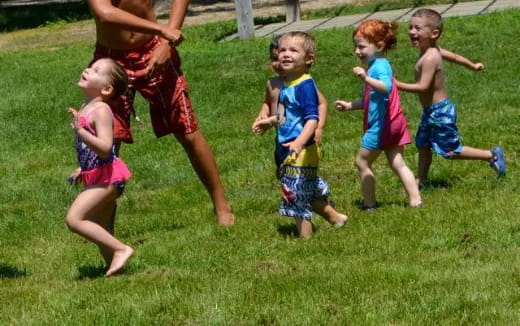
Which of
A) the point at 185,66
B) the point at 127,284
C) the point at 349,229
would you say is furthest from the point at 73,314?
the point at 185,66

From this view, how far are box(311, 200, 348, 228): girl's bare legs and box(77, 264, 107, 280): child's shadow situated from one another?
1477 mm

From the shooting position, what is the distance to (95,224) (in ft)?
20.0

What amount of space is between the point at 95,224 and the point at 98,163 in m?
0.35

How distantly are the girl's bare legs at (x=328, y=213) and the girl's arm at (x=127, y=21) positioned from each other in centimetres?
141

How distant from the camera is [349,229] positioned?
6.91m

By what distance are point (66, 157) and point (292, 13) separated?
10.2m

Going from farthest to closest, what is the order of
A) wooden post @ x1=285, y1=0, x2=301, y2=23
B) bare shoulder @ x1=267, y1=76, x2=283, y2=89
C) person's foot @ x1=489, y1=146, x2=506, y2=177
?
wooden post @ x1=285, y1=0, x2=301, y2=23 < person's foot @ x1=489, y1=146, x2=506, y2=177 < bare shoulder @ x1=267, y1=76, x2=283, y2=89

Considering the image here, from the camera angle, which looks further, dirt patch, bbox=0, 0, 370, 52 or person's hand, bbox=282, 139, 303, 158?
dirt patch, bbox=0, 0, 370, 52

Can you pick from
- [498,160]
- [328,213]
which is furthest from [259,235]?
[498,160]

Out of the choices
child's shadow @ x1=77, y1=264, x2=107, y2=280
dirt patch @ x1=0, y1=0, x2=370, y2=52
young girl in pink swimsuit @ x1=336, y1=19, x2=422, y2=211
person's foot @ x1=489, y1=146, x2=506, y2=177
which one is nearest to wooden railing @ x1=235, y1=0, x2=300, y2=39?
dirt patch @ x1=0, y1=0, x2=370, y2=52

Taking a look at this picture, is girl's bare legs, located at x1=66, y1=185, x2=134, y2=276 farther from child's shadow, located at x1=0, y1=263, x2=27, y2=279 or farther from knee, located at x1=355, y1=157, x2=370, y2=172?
knee, located at x1=355, y1=157, x2=370, y2=172

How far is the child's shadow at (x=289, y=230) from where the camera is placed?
7.06 m

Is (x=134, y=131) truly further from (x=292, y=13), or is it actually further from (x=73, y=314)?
(x=292, y=13)

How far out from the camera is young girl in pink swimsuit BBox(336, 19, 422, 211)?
7422mm
